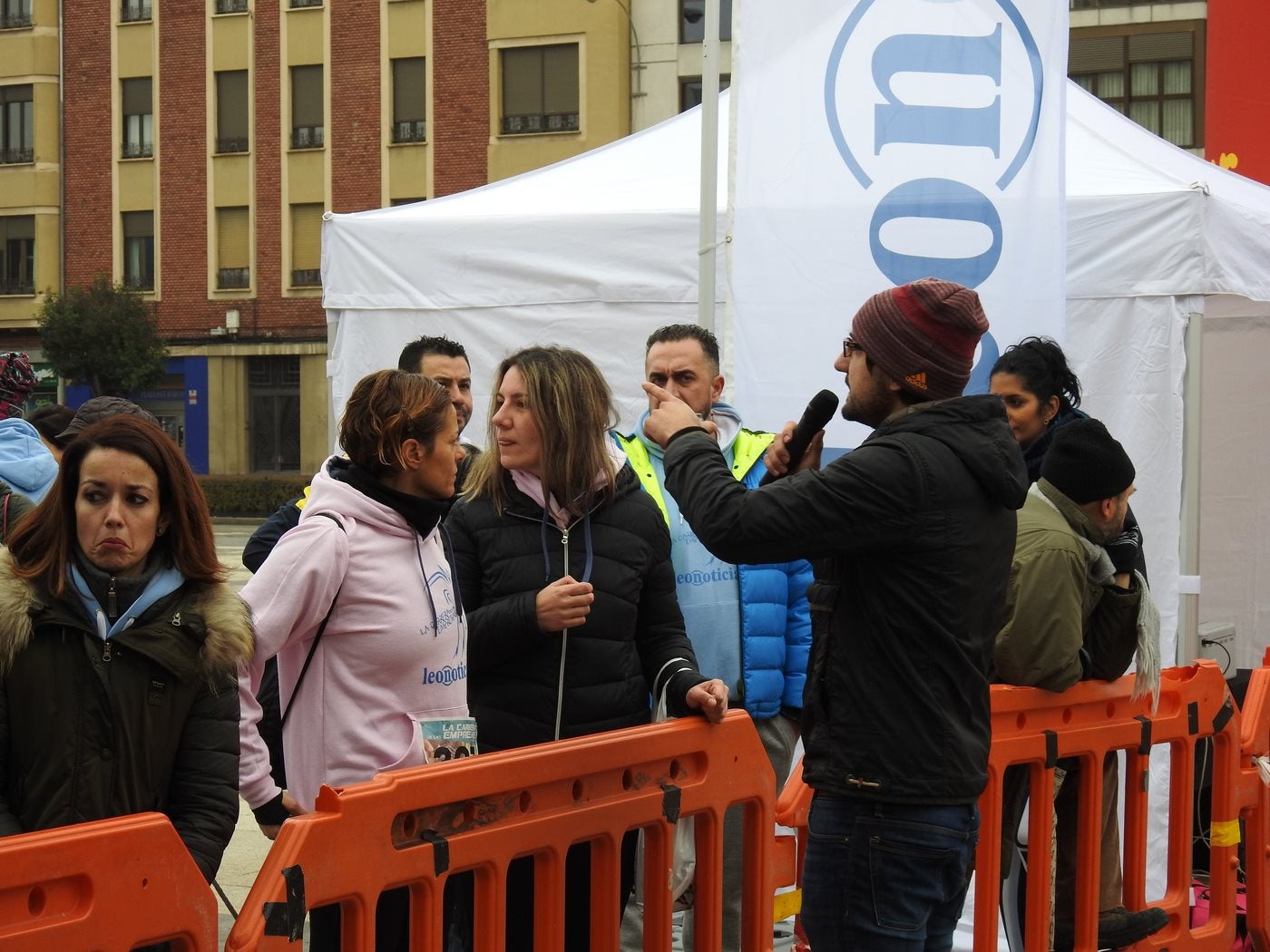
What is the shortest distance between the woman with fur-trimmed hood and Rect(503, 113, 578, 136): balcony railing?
31750 millimetres

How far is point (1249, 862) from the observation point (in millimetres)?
4723

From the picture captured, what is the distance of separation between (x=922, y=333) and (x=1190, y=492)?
Answer: 3048 millimetres

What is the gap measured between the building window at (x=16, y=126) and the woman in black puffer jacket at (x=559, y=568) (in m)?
38.2

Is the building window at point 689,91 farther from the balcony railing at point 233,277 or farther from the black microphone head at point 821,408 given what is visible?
the black microphone head at point 821,408

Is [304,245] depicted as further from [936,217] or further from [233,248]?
[936,217]

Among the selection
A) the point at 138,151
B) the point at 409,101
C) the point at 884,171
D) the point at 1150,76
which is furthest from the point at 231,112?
the point at 884,171

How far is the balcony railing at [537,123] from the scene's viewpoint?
33406 mm

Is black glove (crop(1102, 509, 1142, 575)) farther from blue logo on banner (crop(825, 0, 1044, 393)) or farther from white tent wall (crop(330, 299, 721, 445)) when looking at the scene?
white tent wall (crop(330, 299, 721, 445))

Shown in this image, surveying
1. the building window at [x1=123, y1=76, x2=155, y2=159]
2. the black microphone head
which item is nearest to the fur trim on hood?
the black microphone head

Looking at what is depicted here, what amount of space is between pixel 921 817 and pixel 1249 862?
259 cm

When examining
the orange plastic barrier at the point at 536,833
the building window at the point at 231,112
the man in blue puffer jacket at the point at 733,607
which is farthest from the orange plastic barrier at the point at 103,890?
the building window at the point at 231,112

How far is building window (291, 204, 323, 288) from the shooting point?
1399 inches

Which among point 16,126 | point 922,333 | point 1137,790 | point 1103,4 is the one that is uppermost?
point 1103,4

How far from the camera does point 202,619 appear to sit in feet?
8.17
